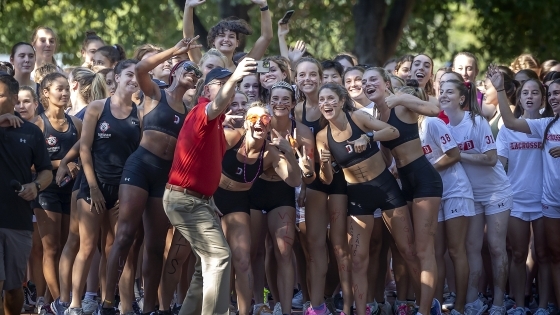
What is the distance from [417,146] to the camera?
26.0 ft

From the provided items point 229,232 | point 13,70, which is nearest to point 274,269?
point 229,232

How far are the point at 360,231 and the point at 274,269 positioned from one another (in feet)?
3.24

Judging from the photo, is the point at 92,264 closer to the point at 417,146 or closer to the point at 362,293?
the point at 362,293

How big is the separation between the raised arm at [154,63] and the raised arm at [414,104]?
A: 167 centimetres

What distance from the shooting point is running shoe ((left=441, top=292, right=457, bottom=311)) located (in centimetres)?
889

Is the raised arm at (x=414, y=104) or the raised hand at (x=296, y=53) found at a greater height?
the raised hand at (x=296, y=53)

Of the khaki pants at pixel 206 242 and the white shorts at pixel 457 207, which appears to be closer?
the khaki pants at pixel 206 242

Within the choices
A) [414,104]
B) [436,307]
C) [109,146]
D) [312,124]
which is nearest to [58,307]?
[109,146]

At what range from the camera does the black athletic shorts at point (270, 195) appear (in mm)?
7875

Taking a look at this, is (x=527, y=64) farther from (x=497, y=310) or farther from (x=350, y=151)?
(x=350, y=151)

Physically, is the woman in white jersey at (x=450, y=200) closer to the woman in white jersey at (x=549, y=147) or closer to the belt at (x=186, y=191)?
the woman in white jersey at (x=549, y=147)

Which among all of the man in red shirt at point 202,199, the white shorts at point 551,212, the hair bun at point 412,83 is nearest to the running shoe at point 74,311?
the man in red shirt at point 202,199

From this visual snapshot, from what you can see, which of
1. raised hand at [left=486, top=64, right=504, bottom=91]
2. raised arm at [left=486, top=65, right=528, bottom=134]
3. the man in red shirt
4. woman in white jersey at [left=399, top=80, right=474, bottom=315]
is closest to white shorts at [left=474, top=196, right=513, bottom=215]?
woman in white jersey at [left=399, top=80, right=474, bottom=315]

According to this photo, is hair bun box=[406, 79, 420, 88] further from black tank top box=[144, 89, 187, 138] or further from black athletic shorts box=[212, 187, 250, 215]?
black tank top box=[144, 89, 187, 138]
